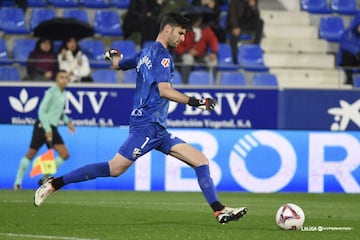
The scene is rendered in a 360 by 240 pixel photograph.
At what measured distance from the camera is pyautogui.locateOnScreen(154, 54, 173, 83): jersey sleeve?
11.1 meters

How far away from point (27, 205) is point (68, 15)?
983 cm

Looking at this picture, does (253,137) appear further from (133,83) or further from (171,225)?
(171,225)

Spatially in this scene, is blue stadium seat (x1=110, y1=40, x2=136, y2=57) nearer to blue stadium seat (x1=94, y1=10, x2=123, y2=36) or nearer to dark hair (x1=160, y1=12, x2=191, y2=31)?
blue stadium seat (x1=94, y1=10, x2=123, y2=36)

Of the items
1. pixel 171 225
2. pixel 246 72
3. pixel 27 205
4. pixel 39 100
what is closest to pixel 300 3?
pixel 246 72

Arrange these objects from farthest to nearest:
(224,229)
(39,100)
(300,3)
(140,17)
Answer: (300,3)
(140,17)
(39,100)
(224,229)

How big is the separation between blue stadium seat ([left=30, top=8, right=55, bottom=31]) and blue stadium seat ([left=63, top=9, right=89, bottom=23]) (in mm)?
308

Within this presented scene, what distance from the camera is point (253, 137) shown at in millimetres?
19422

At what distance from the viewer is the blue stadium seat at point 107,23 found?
24031 millimetres

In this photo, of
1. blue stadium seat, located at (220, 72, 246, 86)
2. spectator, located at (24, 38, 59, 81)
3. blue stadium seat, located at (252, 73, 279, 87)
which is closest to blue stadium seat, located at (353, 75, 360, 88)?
blue stadium seat, located at (252, 73, 279, 87)

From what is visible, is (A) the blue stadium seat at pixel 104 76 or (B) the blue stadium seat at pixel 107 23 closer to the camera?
(A) the blue stadium seat at pixel 104 76

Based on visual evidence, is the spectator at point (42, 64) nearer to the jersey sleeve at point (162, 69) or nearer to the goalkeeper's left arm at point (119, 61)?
the goalkeeper's left arm at point (119, 61)

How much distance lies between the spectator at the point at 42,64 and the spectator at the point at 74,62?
20 centimetres

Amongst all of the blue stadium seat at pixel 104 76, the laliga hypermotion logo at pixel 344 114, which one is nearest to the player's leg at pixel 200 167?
the blue stadium seat at pixel 104 76

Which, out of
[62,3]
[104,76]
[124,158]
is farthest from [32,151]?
[124,158]
